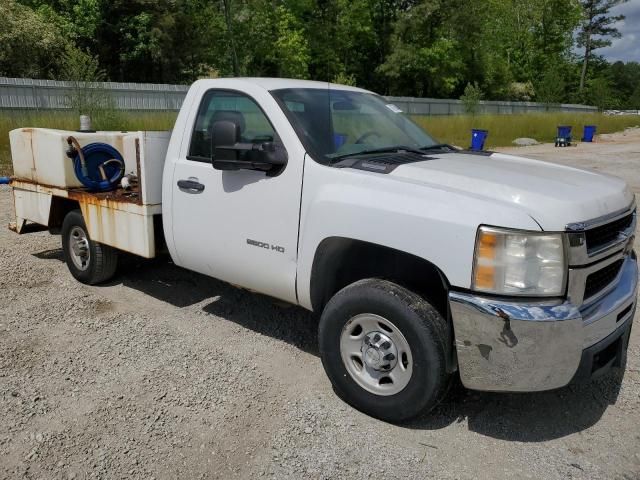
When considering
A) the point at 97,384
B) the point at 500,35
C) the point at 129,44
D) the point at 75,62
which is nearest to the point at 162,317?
the point at 97,384

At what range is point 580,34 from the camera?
75.9 metres

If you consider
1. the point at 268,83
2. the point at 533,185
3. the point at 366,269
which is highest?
the point at 268,83

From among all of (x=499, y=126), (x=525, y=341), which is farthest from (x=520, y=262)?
(x=499, y=126)

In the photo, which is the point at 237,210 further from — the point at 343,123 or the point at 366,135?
the point at 366,135

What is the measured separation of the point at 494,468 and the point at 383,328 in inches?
36.4

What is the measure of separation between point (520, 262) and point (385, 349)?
0.92 metres

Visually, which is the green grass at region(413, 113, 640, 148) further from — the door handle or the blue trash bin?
the door handle

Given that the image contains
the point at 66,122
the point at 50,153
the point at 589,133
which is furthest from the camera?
the point at 589,133

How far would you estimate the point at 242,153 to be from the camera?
12.6ft

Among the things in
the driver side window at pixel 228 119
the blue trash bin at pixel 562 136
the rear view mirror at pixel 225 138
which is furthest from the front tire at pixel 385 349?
the blue trash bin at pixel 562 136

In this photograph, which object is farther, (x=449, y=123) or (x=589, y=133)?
(x=589, y=133)

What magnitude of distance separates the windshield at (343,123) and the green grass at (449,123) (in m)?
12.2

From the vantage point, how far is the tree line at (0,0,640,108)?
3494cm

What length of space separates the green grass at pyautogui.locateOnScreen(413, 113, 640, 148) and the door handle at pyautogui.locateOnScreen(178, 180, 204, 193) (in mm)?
24226
